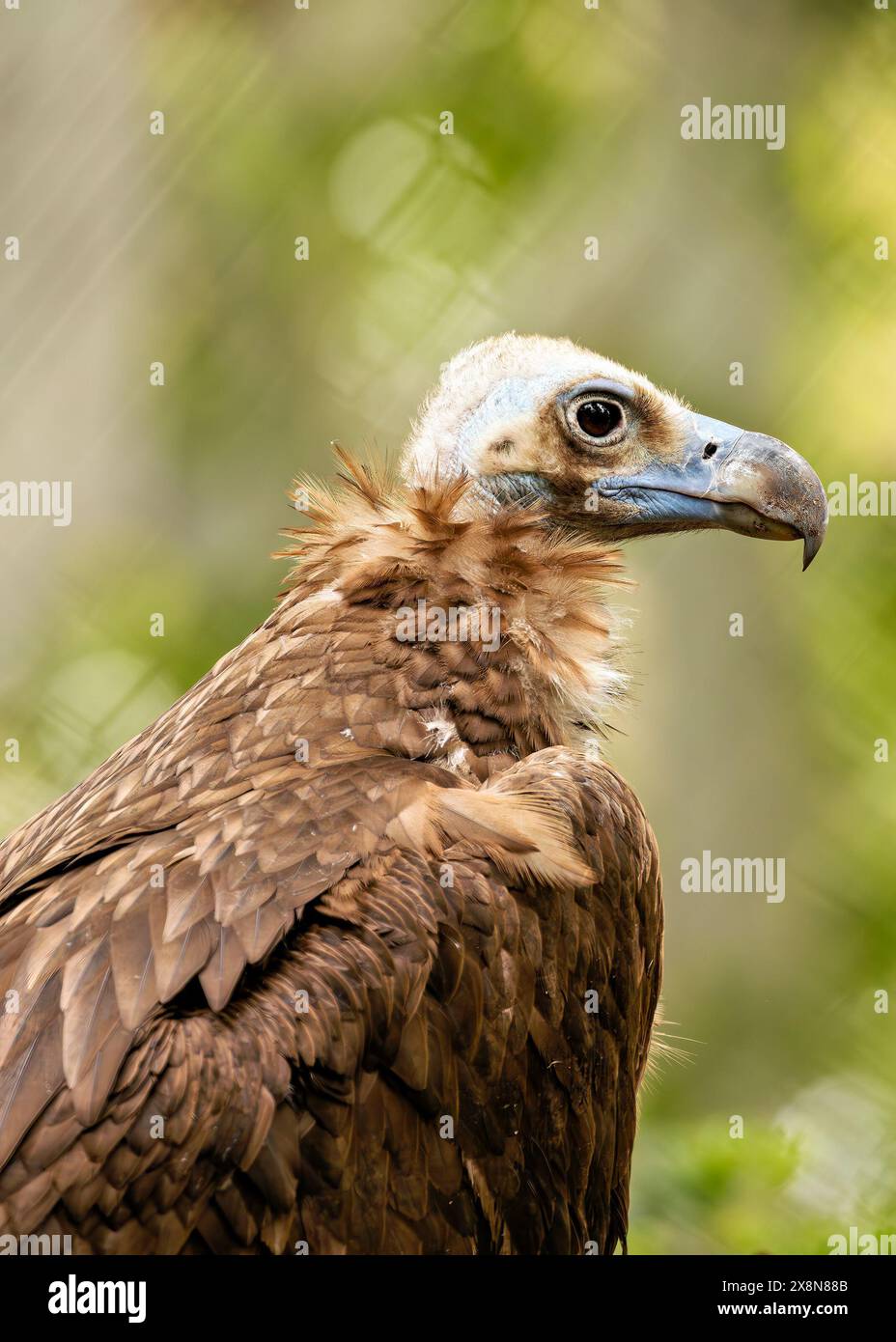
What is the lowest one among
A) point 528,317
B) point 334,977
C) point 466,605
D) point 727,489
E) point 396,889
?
point 334,977

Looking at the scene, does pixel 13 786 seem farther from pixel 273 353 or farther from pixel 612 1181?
pixel 612 1181

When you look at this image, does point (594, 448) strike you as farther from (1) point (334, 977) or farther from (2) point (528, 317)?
(2) point (528, 317)

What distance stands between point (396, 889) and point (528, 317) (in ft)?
15.8

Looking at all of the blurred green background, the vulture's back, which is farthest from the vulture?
the blurred green background

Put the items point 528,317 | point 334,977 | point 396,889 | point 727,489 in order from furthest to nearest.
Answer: point 528,317 → point 727,489 → point 396,889 → point 334,977

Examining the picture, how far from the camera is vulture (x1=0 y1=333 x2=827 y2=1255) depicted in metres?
2.49

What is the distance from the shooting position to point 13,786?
6.10 meters

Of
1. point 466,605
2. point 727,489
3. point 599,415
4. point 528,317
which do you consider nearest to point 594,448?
point 599,415

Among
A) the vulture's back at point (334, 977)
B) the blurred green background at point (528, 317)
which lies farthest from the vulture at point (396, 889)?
the blurred green background at point (528, 317)

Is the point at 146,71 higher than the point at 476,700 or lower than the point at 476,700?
higher

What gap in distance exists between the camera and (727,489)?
11.9 ft

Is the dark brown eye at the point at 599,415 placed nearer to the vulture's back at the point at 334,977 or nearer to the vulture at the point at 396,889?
the vulture at the point at 396,889

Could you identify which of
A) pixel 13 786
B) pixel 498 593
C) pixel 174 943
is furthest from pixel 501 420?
pixel 13 786

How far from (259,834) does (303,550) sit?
989 millimetres
